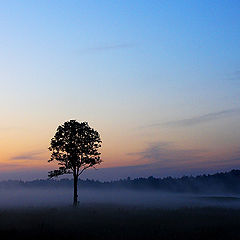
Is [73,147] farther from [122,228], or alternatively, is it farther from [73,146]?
[122,228]

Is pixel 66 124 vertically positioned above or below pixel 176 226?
above

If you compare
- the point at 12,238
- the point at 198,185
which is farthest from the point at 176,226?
the point at 198,185

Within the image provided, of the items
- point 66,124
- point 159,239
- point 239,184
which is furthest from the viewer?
point 239,184

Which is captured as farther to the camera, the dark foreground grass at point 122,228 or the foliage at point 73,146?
the foliage at point 73,146

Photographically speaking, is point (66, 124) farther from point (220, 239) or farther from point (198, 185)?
point (198, 185)

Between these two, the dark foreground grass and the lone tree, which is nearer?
the dark foreground grass

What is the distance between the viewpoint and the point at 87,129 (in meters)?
53.2

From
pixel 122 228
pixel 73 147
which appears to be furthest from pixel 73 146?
pixel 122 228

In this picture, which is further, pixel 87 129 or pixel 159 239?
pixel 87 129

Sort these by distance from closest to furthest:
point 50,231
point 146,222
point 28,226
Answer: point 50,231
point 28,226
point 146,222

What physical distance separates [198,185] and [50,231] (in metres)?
181

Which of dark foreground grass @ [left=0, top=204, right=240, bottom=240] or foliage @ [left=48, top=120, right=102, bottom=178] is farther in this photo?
foliage @ [left=48, top=120, right=102, bottom=178]

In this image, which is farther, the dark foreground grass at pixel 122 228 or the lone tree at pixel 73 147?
the lone tree at pixel 73 147

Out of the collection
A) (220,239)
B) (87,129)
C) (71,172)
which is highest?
(87,129)
